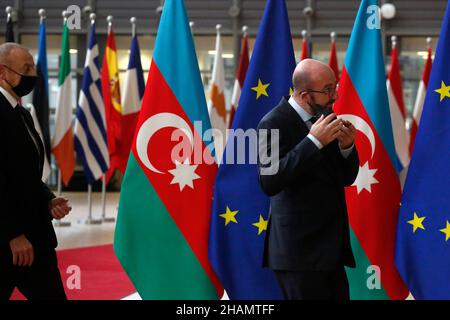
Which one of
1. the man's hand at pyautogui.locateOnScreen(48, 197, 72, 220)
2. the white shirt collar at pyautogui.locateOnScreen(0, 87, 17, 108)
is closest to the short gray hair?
the white shirt collar at pyautogui.locateOnScreen(0, 87, 17, 108)

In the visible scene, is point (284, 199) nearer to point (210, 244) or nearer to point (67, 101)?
point (210, 244)

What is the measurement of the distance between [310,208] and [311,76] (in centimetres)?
55

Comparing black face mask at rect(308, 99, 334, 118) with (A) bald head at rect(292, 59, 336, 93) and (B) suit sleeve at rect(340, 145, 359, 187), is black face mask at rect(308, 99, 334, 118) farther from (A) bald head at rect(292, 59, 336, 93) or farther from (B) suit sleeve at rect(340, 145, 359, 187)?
(B) suit sleeve at rect(340, 145, 359, 187)

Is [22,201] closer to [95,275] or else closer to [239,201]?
[239,201]

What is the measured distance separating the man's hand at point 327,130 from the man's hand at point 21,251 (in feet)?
4.15

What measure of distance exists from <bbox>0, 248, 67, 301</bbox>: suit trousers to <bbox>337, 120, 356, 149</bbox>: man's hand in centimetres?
136

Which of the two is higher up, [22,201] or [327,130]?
[327,130]

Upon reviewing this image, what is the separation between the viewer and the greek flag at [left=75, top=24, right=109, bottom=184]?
948 centimetres

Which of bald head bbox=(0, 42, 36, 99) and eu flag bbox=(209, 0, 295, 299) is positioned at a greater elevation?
bald head bbox=(0, 42, 36, 99)

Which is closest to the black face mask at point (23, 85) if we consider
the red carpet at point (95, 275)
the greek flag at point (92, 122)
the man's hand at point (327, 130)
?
the man's hand at point (327, 130)

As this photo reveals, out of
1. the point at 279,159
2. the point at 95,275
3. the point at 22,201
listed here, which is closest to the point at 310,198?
the point at 279,159

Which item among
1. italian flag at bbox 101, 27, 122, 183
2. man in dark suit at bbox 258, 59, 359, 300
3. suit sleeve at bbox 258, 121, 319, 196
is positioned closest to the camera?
suit sleeve at bbox 258, 121, 319, 196

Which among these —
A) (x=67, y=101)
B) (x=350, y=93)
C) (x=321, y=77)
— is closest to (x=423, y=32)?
(x=67, y=101)

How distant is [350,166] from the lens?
3.18 metres
